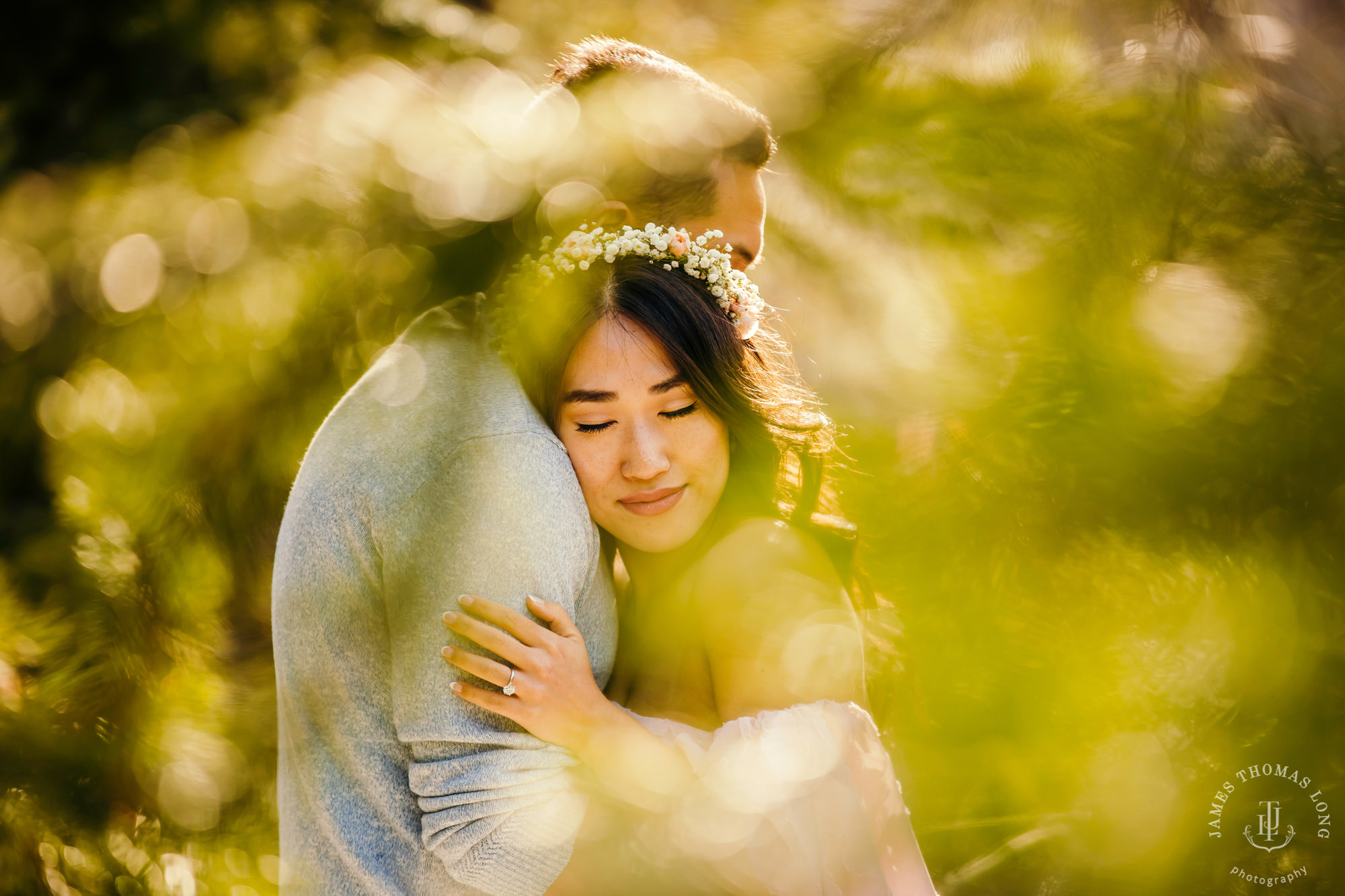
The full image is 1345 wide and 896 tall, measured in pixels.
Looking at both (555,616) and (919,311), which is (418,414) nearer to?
(555,616)

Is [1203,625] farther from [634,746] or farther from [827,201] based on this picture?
[634,746]

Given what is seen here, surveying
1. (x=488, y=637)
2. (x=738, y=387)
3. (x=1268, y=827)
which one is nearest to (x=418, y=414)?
(x=488, y=637)

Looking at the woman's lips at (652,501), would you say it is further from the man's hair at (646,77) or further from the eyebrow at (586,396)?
the man's hair at (646,77)

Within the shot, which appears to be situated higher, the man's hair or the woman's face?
the man's hair

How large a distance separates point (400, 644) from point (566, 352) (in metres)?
0.66

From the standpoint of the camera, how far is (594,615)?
1600 millimetres

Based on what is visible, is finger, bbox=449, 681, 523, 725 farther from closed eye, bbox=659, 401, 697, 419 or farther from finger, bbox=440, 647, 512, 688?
closed eye, bbox=659, 401, 697, 419

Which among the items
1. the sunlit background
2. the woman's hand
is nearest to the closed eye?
the woman's hand

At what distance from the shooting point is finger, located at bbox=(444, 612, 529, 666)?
119cm

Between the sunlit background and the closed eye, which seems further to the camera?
the closed eye

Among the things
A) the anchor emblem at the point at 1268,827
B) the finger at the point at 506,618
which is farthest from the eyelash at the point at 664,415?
the anchor emblem at the point at 1268,827

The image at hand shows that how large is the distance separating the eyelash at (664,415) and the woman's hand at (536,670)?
0.42m

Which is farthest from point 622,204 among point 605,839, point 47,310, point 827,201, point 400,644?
point 605,839

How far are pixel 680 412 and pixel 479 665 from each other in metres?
0.73
